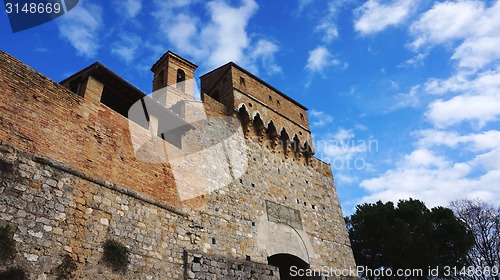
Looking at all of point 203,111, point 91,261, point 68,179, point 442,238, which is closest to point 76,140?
point 68,179

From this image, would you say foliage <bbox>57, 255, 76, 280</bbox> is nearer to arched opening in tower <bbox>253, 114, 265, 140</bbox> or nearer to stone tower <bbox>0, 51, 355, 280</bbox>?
stone tower <bbox>0, 51, 355, 280</bbox>

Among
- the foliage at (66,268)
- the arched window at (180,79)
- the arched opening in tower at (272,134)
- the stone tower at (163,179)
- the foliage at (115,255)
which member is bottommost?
the foliage at (66,268)

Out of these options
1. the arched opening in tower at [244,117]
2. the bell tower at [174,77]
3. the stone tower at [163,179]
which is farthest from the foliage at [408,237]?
the bell tower at [174,77]

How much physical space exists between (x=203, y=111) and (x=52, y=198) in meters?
5.70

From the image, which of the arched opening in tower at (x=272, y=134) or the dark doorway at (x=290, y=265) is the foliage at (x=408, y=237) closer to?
the dark doorway at (x=290, y=265)

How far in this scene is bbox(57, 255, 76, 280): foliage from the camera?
18.8 ft

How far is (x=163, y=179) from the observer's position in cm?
852

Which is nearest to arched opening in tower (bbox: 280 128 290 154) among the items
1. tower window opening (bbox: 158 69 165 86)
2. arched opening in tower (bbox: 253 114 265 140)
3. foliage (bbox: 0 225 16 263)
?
arched opening in tower (bbox: 253 114 265 140)

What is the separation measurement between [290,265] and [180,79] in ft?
24.9

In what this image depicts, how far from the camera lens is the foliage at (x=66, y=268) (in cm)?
573

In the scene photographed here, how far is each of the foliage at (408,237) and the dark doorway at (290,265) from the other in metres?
8.43

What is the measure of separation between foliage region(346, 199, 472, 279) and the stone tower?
5967 mm

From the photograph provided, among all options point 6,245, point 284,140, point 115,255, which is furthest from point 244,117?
point 6,245

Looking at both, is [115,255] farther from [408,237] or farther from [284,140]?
[408,237]
